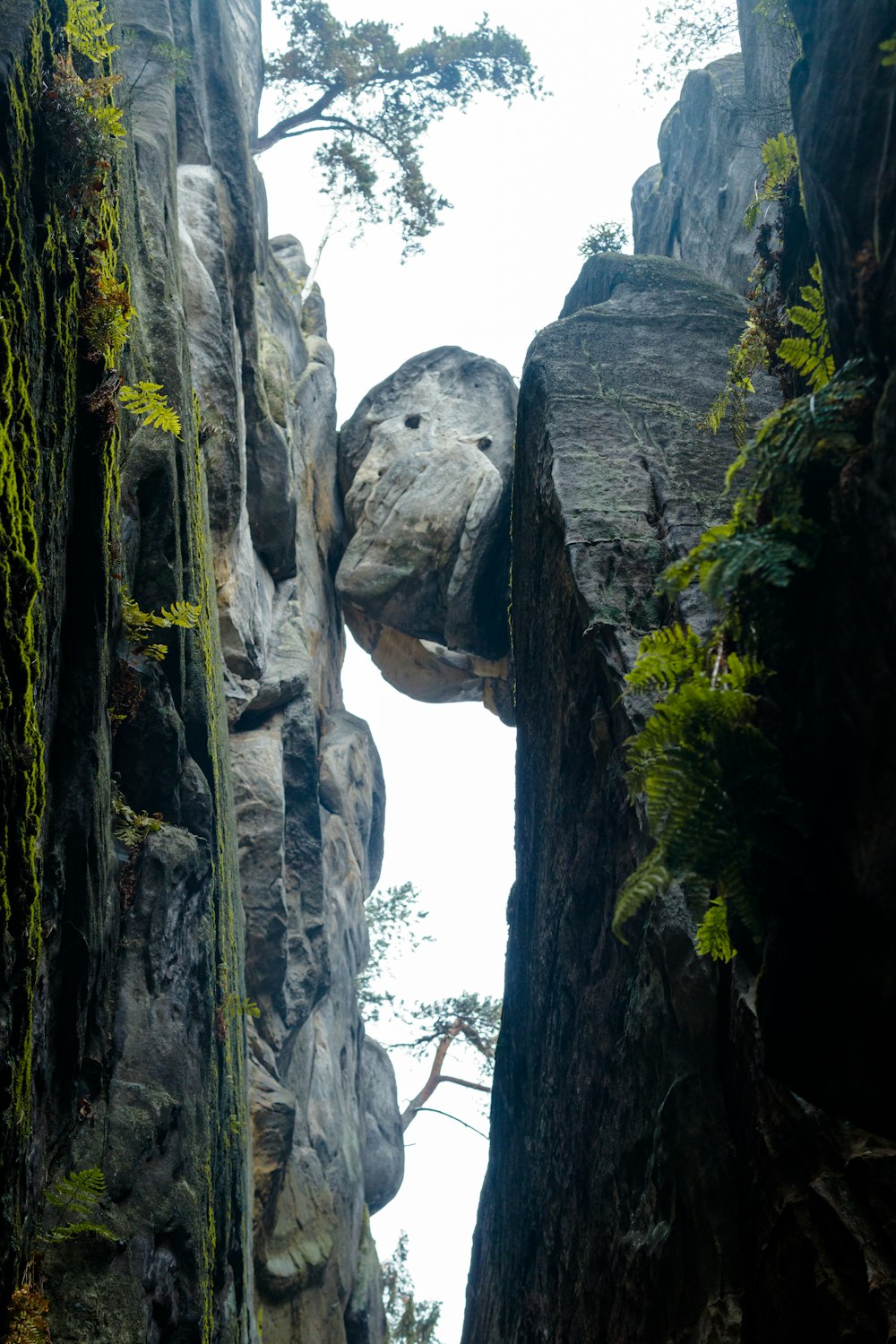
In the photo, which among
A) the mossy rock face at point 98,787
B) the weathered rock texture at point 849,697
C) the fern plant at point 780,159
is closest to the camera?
the weathered rock texture at point 849,697

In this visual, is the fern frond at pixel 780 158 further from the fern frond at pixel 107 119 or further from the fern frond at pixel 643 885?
the fern frond at pixel 643 885

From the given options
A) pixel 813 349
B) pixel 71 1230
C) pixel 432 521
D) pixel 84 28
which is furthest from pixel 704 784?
pixel 432 521

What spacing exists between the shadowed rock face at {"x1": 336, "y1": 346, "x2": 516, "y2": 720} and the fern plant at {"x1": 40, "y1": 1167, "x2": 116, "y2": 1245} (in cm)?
1148

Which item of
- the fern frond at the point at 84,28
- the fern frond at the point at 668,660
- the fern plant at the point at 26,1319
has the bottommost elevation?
the fern plant at the point at 26,1319

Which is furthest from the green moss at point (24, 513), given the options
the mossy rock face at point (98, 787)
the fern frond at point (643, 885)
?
the fern frond at point (643, 885)

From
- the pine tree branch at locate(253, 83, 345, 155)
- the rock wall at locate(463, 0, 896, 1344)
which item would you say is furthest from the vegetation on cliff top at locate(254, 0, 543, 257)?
the rock wall at locate(463, 0, 896, 1344)

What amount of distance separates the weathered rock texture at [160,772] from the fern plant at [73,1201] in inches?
3.2

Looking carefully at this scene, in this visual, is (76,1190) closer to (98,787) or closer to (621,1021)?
(98,787)

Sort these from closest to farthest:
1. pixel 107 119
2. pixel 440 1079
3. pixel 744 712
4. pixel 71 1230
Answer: pixel 744 712, pixel 71 1230, pixel 107 119, pixel 440 1079

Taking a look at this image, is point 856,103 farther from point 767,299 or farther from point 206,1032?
point 206,1032

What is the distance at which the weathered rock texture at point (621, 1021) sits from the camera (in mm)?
4207

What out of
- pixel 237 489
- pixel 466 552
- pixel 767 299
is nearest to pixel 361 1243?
pixel 466 552

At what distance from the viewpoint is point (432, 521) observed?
53.4 ft

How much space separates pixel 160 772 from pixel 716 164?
12.2 metres
